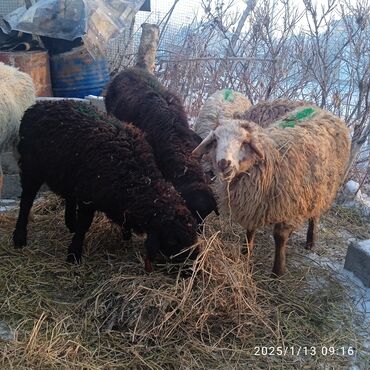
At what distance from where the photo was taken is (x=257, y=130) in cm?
387

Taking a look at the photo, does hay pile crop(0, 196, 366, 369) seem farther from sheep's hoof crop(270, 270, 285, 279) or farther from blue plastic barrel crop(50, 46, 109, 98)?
blue plastic barrel crop(50, 46, 109, 98)

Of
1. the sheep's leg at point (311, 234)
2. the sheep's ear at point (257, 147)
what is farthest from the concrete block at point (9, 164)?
the sheep's leg at point (311, 234)

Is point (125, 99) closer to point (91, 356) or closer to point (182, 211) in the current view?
point (182, 211)

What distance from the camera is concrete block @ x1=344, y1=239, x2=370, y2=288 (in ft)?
14.5

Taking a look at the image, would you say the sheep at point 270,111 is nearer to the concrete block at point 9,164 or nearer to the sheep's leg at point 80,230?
the sheep's leg at point 80,230

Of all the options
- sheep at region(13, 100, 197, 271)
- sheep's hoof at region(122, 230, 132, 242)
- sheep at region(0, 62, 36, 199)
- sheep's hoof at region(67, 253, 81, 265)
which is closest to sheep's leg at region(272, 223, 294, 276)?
sheep at region(13, 100, 197, 271)

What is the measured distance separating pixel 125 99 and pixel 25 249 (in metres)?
2.25

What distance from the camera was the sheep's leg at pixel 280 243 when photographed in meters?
4.08

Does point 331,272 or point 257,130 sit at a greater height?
point 257,130

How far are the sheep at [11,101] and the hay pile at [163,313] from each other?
107 centimetres

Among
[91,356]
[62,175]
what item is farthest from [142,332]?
[62,175]

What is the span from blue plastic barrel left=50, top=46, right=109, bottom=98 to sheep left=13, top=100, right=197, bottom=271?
282 cm

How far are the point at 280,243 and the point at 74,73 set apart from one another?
4349mm

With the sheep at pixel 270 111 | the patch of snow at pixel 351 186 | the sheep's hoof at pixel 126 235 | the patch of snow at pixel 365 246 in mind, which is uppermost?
the sheep at pixel 270 111
